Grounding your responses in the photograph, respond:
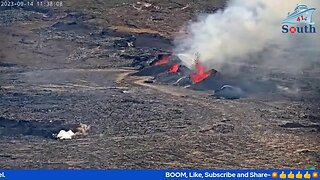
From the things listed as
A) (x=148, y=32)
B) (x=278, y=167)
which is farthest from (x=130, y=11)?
(x=278, y=167)

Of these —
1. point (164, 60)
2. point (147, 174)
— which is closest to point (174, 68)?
point (164, 60)

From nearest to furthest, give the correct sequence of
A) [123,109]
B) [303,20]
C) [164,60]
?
[303,20], [123,109], [164,60]

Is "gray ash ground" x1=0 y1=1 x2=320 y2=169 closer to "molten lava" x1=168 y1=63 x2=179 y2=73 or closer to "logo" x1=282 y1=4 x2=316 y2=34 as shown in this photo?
"molten lava" x1=168 y1=63 x2=179 y2=73

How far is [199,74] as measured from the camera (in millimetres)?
5035

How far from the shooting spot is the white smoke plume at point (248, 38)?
15.5 feet

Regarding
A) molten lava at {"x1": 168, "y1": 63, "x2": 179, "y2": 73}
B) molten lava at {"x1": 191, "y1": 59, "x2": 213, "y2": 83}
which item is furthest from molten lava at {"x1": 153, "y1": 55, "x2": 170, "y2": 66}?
molten lava at {"x1": 191, "y1": 59, "x2": 213, "y2": 83}

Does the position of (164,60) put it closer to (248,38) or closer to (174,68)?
(174,68)

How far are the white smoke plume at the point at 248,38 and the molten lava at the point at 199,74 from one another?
0.22 ft

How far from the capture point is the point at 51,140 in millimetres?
4828

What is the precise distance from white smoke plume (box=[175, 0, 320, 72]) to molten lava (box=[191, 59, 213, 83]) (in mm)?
66

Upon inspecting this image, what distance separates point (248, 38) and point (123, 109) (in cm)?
91

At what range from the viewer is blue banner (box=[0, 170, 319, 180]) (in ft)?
15.0

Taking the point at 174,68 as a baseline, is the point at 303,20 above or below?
above

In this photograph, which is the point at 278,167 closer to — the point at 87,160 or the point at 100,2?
the point at 87,160
